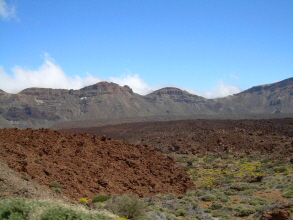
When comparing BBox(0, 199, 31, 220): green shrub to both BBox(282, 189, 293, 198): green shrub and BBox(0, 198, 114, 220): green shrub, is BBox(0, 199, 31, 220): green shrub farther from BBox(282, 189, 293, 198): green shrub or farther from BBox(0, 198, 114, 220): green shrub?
BBox(282, 189, 293, 198): green shrub

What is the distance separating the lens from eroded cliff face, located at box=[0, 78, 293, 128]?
466 feet

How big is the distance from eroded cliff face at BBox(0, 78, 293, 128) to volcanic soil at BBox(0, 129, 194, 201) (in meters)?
115

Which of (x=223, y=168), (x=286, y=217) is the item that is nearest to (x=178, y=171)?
(x=223, y=168)

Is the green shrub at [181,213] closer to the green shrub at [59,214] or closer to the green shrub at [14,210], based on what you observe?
the green shrub at [59,214]

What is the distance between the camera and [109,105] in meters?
163

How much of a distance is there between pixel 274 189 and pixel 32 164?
12207 mm

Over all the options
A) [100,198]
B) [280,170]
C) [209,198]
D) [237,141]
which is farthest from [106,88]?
[100,198]

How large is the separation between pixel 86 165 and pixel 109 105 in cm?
14817

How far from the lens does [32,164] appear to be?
44.7 feet

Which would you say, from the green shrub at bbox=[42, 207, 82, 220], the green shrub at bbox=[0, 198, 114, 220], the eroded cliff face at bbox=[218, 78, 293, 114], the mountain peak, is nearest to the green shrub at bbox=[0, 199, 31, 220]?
the green shrub at bbox=[0, 198, 114, 220]

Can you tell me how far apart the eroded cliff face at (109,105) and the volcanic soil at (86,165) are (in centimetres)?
11539

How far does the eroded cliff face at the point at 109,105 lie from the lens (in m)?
142

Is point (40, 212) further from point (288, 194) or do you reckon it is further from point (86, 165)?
point (288, 194)

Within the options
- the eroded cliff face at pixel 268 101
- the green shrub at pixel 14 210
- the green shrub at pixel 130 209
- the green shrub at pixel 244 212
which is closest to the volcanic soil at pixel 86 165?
the green shrub at pixel 130 209
